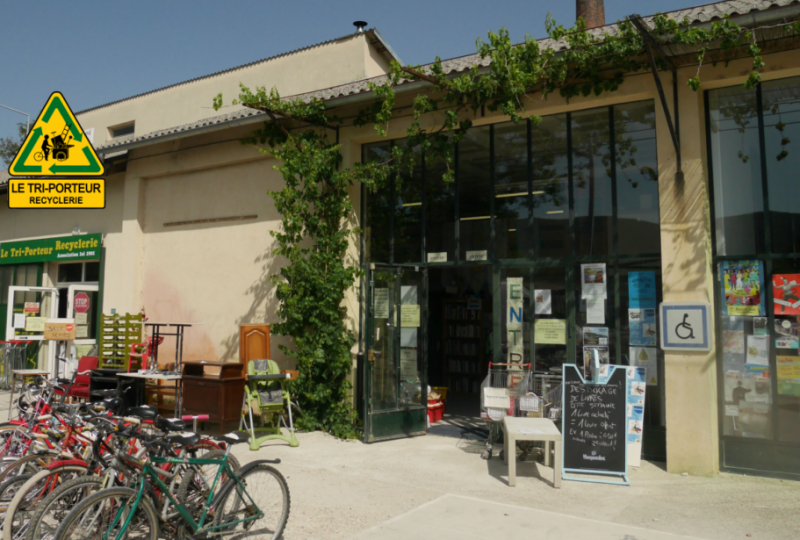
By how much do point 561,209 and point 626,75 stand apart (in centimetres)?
168

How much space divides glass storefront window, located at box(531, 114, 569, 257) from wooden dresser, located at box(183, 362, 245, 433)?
4.08 meters

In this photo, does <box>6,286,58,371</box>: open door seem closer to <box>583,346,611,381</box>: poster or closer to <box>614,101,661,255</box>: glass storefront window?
<box>583,346,611,381</box>: poster

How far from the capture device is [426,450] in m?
7.38

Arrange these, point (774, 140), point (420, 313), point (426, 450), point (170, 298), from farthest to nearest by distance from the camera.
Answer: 1. point (170, 298)
2. point (420, 313)
3. point (426, 450)
4. point (774, 140)

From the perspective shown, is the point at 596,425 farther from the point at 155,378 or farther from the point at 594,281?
the point at 155,378

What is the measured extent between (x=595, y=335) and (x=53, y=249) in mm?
11411

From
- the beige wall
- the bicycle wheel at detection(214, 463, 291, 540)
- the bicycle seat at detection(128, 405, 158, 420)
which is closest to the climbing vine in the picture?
the beige wall

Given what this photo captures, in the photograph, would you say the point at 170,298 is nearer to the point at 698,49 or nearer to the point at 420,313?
the point at 420,313

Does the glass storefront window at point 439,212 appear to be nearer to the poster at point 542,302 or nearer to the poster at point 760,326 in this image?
the poster at point 542,302

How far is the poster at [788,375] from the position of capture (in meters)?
6.08

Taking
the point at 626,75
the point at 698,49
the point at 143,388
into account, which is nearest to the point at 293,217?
the point at 143,388

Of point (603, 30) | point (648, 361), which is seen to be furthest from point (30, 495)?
point (603, 30)

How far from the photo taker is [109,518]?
3.55 m

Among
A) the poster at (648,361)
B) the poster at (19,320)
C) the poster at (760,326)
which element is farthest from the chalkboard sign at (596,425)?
the poster at (19,320)
